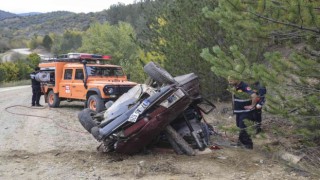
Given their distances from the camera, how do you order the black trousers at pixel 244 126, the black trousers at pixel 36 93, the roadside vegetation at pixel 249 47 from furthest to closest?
the black trousers at pixel 36 93
the black trousers at pixel 244 126
the roadside vegetation at pixel 249 47

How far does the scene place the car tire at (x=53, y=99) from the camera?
48.5 feet

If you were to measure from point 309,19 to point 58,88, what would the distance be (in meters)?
11.5

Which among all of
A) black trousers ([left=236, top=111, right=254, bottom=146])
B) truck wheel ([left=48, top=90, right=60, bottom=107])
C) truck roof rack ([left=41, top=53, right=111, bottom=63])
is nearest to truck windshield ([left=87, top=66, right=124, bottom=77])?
truck roof rack ([left=41, top=53, right=111, bottom=63])

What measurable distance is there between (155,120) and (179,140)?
67 cm

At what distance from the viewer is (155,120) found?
6.40 meters

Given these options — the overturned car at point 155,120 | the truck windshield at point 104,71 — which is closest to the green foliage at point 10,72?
the truck windshield at point 104,71

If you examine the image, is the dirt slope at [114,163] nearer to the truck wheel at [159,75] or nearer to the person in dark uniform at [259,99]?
the person in dark uniform at [259,99]

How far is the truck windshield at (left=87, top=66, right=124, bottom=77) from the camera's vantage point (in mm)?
13269

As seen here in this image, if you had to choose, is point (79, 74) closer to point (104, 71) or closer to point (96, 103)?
point (104, 71)

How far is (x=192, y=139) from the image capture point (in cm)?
709

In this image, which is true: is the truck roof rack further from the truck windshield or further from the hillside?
the hillside

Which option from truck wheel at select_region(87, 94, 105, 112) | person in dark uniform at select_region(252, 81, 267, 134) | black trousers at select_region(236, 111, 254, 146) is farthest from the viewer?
truck wheel at select_region(87, 94, 105, 112)

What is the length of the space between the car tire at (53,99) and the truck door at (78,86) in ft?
4.26

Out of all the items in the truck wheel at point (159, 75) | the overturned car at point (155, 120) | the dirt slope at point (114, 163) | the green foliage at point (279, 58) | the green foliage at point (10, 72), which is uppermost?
the green foliage at point (279, 58)
